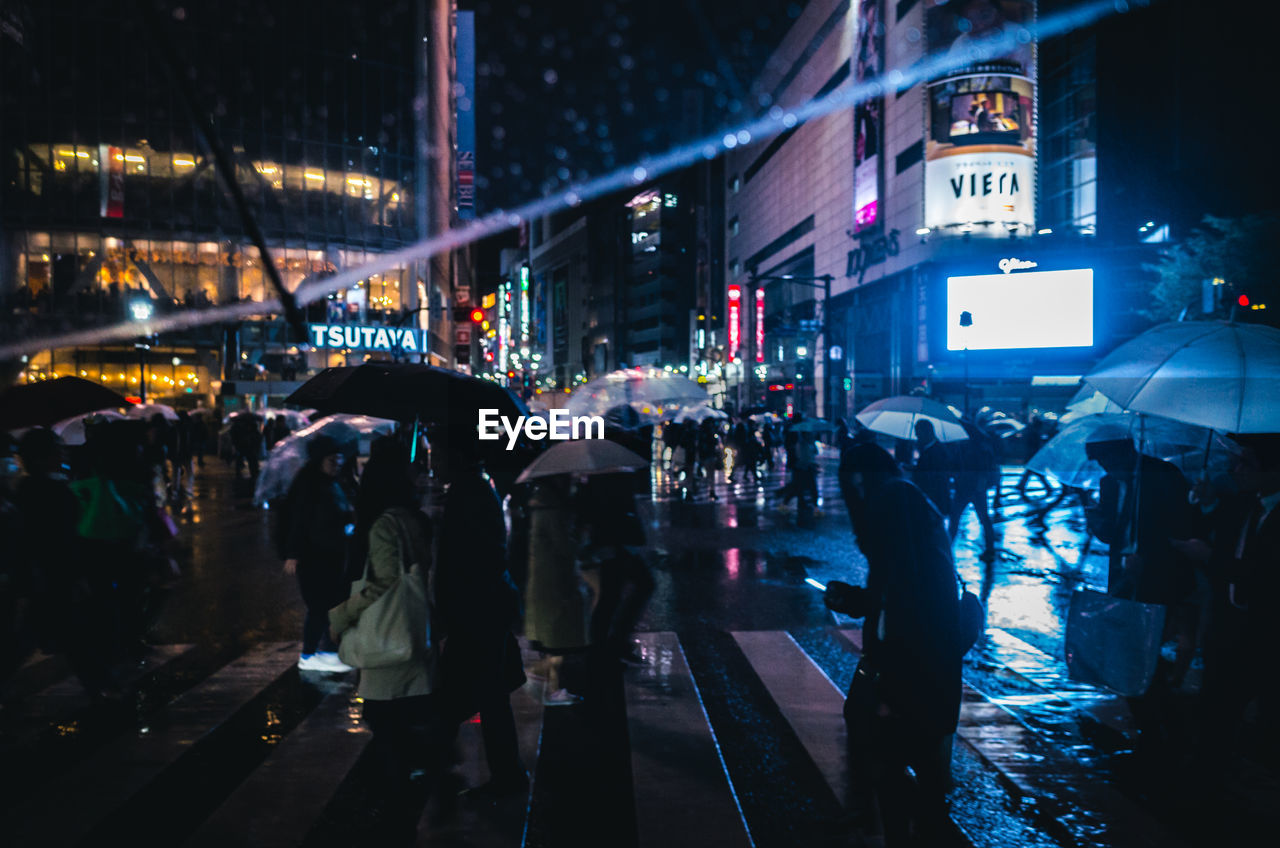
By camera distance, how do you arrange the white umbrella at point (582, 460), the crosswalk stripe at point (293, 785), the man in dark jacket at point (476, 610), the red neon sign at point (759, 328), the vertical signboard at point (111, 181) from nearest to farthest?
the crosswalk stripe at point (293, 785)
the man in dark jacket at point (476, 610)
the white umbrella at point (582, 460)
the vertical signboard at point (111, 181)
the red neon sign at point (759, 328)

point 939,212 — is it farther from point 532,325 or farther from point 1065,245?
point 532,325

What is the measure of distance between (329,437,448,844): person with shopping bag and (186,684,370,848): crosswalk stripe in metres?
0.42

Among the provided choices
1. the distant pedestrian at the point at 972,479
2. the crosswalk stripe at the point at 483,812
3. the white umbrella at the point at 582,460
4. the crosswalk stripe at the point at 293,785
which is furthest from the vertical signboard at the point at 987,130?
the crosswalk stripe at the point at 293,785

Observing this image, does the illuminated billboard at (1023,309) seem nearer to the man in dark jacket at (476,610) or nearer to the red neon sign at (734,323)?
the red neon sign at (734,323)

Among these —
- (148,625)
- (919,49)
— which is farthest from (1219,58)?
(148,625)

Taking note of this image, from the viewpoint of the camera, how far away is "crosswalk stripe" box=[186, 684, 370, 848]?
4.04 m

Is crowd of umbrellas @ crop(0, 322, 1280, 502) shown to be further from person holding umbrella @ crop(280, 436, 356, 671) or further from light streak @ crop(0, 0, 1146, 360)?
light streak @ crop(0, 0, 1146, 360)

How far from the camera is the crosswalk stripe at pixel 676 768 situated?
13.4 ft

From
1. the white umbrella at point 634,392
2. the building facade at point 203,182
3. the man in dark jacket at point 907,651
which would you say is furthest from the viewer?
the building facade at point 203,182

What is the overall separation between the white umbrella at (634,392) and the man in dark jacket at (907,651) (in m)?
8.93

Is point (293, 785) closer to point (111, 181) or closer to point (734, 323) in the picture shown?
point (111, 181)

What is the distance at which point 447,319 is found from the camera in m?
76.8

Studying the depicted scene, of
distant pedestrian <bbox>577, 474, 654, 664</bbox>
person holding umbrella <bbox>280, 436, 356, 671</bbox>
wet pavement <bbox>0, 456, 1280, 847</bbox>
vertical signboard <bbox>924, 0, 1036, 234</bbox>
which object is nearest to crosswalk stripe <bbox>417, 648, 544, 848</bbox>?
wet pavement <bbox>0, 456, 1280, 847</bbox>

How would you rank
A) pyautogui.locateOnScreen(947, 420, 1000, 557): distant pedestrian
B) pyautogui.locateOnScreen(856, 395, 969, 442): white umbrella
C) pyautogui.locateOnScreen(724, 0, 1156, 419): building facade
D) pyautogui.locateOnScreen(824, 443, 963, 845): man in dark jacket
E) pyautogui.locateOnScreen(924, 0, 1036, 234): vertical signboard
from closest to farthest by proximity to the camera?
pyautogui.locateOnScreen(824, 443, 963, 845): man in dark jacket, pyautogui.locateOnScreen(856, 395, 969, 442): white umbrella, pyautogui.locateOnScreen(947, 420, 1000, 557): distant pedestrian, pyautogui.locateOnScreen(724, 0, 1156, 419): building facade, pyautogui.locateOnScreen(924, 0, 1036, 234): vertical signboard
